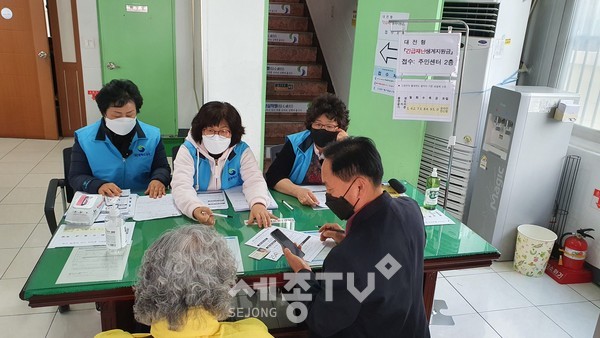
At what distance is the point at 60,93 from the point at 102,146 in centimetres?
397

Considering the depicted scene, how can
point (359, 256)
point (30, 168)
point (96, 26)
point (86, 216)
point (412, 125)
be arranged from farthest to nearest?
point (96, 26)
point (30, 168)
point (412, 125)
point (86, 216)
point (359, 256)

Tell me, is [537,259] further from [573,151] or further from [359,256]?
[359,256]

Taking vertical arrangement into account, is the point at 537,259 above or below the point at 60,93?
below

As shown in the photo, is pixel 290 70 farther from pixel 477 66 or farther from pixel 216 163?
pixel 216 163

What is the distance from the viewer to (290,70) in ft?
18.5

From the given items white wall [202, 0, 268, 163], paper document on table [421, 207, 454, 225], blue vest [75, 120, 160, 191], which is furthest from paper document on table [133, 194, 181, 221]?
white wall [202, 0, 268, 163]

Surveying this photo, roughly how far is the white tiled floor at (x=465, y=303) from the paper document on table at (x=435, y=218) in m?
0.79

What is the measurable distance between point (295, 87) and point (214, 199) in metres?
3.44

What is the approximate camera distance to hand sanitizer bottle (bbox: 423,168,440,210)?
2.39 m

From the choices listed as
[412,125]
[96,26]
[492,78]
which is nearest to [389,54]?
[412,125]

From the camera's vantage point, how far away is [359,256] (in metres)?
1.43

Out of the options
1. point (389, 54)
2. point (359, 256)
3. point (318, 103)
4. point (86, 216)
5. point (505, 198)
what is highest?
point (389, 54)

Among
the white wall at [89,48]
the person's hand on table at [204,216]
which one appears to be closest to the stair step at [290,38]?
the white wall at [89,48]

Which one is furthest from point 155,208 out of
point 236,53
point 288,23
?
point 288,23
